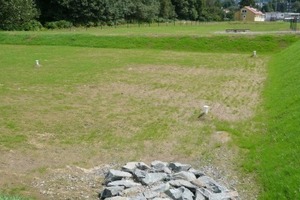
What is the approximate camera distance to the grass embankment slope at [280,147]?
8.02 m

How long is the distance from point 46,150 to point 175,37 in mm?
28390

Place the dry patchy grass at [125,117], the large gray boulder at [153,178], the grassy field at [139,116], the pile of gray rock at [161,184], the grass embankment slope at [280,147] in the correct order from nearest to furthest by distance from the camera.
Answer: the pile of gray rock at [161,184], the grass embankment slope at [280,147], the large gray boulder at [153,178], the grassy field at [139,116], the dry patchy grass at [125,117]

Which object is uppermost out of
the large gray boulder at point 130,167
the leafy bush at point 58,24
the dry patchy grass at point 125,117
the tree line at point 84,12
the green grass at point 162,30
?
the tree line at point 84,12

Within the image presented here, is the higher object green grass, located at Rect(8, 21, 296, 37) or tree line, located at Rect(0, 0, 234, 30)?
tree line, located at Rect(0, 0, 234, 30)

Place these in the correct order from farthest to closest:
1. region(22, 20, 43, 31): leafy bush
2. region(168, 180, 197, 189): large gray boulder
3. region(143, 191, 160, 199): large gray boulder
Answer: region(22, 20, 43, 31): leafy bush, region(168, 180, 197, 189): large gray boulder, region(143, 191, 160, 199): large gray boulder

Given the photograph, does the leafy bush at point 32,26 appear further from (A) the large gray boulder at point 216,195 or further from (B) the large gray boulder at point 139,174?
(A) the large gray boulder at point 216,195

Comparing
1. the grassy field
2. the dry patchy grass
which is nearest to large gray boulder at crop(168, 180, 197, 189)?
the grassy field

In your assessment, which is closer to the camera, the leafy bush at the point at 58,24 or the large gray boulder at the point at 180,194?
the large gray boulder at the point at 180,194

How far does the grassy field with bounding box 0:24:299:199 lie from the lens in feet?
31.6

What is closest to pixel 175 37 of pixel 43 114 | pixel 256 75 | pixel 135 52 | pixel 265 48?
pixel 135 52

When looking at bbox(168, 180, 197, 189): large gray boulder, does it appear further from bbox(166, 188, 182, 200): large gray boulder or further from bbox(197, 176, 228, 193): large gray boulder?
bbox(197, 176, 228, 193): large gray boulder

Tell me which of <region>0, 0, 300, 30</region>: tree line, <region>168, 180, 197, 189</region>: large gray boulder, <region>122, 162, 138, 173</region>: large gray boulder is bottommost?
<region>122, 162, 138, 173</region>: large gray boulder

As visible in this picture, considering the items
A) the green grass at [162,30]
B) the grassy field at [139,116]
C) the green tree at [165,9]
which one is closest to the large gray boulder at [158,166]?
the grassy field at [139,116]

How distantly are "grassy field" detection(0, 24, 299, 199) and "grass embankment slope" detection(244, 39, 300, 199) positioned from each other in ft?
0.14
